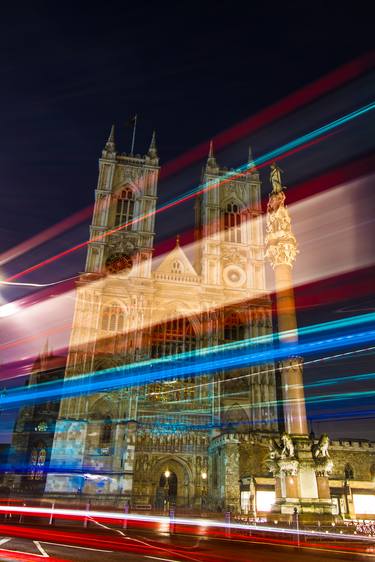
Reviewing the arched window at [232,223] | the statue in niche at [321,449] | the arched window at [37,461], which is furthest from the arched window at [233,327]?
the statue in niche at [321,449]

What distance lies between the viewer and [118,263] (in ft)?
155

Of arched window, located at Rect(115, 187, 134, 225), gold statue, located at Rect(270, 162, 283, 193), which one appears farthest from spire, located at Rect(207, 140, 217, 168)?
gold statue, located at Rect(270, 162, 283, 193)

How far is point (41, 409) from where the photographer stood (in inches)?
2215

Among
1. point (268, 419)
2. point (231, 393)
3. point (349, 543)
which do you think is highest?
point (231, 393)

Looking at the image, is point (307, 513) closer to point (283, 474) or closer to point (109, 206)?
point (283, 474)

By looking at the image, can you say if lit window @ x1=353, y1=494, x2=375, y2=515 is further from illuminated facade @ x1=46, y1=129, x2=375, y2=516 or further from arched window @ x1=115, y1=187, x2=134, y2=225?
arched window @ x1=115, y1=187, x2=134, y2=225

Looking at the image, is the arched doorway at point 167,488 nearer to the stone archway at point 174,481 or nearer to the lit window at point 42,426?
the stone archway at point 174,481

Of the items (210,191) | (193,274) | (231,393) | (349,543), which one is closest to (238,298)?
(193,274)

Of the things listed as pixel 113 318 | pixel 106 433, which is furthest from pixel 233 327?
pixel 106 433

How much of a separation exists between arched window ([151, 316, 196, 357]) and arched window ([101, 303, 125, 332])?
370cm

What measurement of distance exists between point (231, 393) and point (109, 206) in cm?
2581

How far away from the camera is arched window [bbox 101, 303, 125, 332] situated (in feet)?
145

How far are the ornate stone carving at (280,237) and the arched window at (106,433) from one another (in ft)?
85.7

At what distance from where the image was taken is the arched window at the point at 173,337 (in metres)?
44.5
